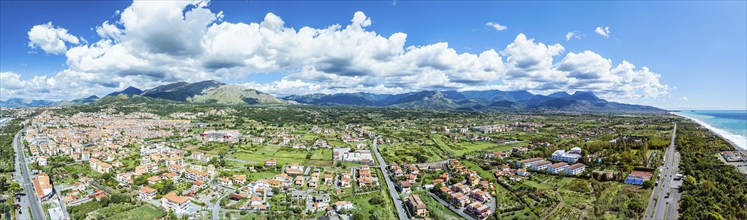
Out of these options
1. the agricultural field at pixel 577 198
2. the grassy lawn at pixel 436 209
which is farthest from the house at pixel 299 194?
the agricultural field at pixel 577 198

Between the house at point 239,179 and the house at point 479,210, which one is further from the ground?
the house at point 239,179

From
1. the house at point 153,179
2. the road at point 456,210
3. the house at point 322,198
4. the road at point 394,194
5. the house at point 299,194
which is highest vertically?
the house at point 153,179

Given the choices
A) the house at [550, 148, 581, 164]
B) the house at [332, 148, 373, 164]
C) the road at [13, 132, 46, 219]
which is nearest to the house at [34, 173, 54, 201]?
the road at [13, 132, 46, 219]

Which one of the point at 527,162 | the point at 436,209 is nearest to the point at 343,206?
the point at 436,209

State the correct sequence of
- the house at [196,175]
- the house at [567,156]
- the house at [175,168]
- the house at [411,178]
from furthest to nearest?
the house at [567,156]
the house at [175,168]
the house at [411,178]
the house at [196,175]

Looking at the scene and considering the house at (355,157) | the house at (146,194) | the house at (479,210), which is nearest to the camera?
the house at (479,210)

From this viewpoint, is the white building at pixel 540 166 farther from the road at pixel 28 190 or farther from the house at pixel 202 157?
the road at pixel 28 190

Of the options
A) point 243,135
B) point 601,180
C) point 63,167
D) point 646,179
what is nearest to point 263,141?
point 243,135
